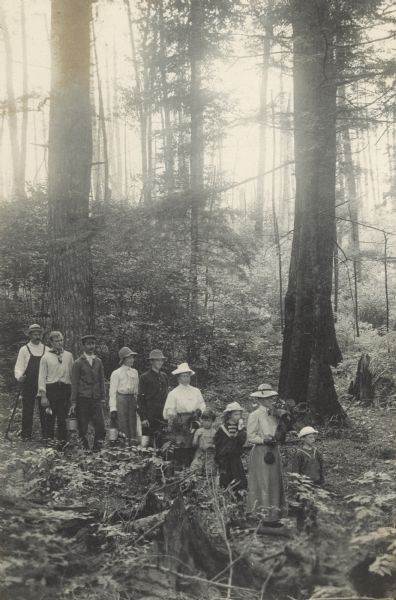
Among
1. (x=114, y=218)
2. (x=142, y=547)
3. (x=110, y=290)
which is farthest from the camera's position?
(x=110, y=290)

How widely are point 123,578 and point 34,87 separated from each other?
7344mm

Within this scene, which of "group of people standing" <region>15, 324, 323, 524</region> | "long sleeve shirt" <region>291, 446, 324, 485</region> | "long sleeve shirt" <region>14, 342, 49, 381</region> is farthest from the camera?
"long sleeve shirt" <region>14, 342, 49, 381</region>

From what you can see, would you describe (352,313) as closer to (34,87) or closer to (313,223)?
(313,223)

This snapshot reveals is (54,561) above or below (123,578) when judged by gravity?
above

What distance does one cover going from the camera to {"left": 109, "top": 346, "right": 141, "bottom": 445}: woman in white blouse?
8.22 metres

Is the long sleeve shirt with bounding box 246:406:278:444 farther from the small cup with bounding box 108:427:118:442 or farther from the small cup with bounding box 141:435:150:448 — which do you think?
the small cup with bounding box 108:427:118:442

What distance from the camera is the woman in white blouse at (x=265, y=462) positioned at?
248 inches

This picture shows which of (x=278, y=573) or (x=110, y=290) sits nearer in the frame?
(x=278, y=573)

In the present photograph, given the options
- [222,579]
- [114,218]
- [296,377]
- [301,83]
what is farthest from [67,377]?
[301,83]

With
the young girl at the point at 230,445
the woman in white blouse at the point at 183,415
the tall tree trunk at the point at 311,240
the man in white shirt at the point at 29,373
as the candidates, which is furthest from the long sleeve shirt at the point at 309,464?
the man in white shirt at the point at 29,373

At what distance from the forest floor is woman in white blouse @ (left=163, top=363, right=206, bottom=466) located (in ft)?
3.53

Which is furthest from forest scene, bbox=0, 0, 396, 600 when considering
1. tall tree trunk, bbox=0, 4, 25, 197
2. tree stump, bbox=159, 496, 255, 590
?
tall tree trunk, bbox=0, 4, 25, 197

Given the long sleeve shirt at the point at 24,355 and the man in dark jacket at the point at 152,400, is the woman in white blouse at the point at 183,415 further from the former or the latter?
the long sleeve shirt at the point at 24,355

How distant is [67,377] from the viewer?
27.4 feet
